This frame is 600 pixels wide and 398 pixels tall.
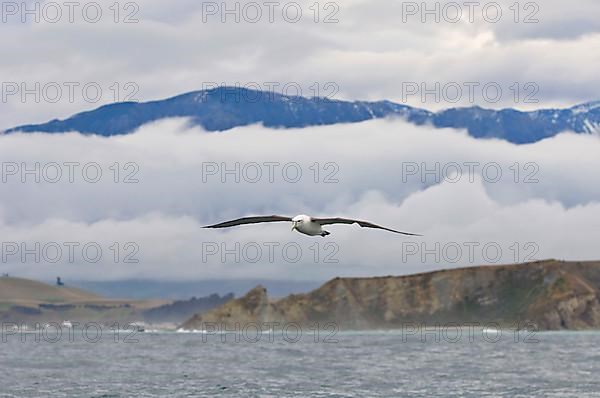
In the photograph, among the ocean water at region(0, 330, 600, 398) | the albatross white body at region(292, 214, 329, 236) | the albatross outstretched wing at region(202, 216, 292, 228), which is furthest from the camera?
the ocean water at region(0, 330, 600, 398)

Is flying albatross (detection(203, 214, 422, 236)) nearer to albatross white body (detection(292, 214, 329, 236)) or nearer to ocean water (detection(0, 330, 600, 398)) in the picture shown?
albatross white body (detection(292, 214, 329, 236))

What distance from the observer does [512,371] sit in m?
168

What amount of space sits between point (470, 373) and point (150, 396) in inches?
2263

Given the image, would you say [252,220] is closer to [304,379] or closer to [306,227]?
[306,227]

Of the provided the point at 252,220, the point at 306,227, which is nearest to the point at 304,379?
the point at 306,227

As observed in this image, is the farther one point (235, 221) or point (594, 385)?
point (594, 385)

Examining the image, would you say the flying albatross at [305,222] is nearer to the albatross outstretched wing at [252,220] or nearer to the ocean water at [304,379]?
the albatross outstretched wing at [252,220]

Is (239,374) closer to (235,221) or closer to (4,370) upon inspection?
(4,370)

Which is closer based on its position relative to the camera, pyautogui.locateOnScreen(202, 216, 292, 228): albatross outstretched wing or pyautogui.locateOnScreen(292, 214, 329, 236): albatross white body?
pyautogui.locateOnScreen(202, 216, 292, 228): albatross outstretched wing

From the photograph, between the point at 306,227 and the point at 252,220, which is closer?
the point at 252,220

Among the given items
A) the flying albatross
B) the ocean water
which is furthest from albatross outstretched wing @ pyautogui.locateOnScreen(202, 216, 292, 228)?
the ocean water

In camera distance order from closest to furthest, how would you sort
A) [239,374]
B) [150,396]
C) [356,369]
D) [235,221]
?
[235,221]
[150,396]
[239,374]
[356,369]

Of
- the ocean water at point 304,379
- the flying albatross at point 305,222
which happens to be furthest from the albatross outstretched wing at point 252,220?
the ocean water at point 304,379

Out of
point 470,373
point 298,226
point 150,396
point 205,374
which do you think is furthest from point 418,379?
point 298,226
